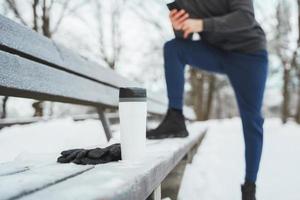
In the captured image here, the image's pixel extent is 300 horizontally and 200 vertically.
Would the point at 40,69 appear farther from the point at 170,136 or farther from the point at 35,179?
the point at 170,136

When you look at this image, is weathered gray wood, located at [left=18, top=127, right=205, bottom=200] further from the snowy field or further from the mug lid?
the snowy field

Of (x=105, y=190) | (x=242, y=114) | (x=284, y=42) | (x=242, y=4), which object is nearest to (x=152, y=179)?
(x=105, y=190)

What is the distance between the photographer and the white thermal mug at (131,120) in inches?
60.1

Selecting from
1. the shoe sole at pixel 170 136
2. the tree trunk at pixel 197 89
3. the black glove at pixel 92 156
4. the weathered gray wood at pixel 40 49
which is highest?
the tree trunk at pixel 197 89

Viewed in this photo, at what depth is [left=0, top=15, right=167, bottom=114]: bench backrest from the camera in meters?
1.76

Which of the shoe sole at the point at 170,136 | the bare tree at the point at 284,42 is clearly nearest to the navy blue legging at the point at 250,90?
the shoe sole at the point at 170,136

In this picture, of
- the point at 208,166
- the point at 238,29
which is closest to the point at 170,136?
the point at 238,29

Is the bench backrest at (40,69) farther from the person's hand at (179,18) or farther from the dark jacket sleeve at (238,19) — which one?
the dark jacket sleeve at (238,19)

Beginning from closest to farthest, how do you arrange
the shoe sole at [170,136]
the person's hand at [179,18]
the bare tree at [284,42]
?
the person's hand at [179,18] → the shoe sole at [170,136] → the bare tree at [284,42]

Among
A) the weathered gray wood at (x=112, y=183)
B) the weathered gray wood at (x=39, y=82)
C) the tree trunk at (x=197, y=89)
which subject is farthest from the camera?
the tree trunk at (x=197, y=89)

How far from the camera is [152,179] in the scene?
135 cm

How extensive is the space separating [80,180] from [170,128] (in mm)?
1960

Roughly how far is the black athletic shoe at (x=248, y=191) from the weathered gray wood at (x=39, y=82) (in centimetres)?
109

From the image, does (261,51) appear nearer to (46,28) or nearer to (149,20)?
(46,28)
